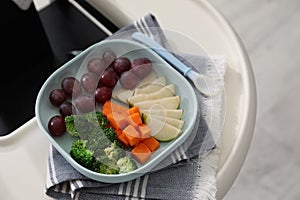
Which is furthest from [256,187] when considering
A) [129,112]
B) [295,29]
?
[129,112]

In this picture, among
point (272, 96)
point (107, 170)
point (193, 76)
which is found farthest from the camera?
A: point (272, 96)

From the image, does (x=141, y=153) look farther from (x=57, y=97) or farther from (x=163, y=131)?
(x=57, y=97)

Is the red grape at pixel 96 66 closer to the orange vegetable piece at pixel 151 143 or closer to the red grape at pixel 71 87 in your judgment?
the red grape at pixel 71 87

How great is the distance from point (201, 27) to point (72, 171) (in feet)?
1.17

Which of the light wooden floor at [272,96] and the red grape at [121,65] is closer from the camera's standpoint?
the red grape at [121,65]

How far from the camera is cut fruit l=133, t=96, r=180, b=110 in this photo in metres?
0.82

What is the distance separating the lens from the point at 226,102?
0.88 m

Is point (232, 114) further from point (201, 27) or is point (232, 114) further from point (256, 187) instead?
point (256, 187)

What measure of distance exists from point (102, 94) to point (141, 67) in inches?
3.1

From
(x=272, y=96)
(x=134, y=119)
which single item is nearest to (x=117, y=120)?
(x=134, y=119)

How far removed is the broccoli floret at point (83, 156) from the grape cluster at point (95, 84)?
5 centimetres

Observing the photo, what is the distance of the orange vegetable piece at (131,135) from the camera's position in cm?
78

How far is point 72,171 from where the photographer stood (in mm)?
779

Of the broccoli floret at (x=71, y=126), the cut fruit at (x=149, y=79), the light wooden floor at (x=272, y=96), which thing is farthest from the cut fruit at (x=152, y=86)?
the light wooden floor at (x=272, y=96)
